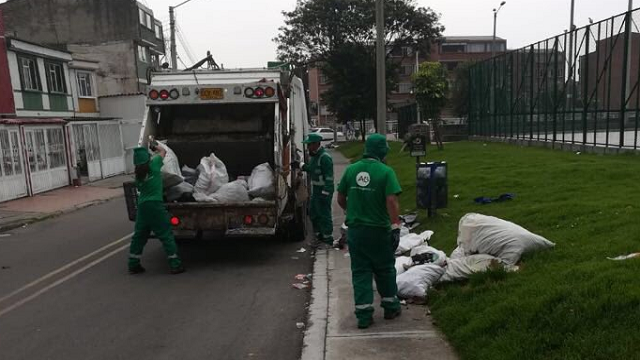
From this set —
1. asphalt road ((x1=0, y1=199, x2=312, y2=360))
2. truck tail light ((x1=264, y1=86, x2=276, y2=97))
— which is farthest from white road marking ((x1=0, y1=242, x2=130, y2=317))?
truck tail light ((x1=264, y1=86, x2=276, y2=97))

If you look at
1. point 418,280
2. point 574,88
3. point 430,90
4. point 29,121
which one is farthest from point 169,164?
point 430,90

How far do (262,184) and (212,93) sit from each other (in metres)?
1.54

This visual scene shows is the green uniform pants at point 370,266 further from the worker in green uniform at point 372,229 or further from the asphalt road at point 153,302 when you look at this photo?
the asphalt road at point 153,302

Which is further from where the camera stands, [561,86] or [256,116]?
[561,86]

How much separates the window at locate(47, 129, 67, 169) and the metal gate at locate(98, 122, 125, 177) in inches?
118

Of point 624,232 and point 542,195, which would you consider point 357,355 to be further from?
point 542,195

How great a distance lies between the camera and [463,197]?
380 inches

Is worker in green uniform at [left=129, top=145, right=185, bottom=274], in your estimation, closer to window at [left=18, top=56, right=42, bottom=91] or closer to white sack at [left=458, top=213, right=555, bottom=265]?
white sack at [left=458, top=213, right=555, bottom=265]

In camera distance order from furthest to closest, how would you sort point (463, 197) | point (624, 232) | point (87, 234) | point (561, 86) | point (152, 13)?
point (152, 13) → point (561, 86) → point (87, 234) → point (463, 197) → point (624, 232)

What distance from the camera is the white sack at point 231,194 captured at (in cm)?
736

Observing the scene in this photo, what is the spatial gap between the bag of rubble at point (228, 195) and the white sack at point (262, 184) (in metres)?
0.14

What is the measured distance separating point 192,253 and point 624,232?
5.80 metres

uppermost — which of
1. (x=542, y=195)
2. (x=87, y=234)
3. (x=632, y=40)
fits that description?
(x=632, y=40)

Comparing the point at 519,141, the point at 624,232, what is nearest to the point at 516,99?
the point at 519,141
